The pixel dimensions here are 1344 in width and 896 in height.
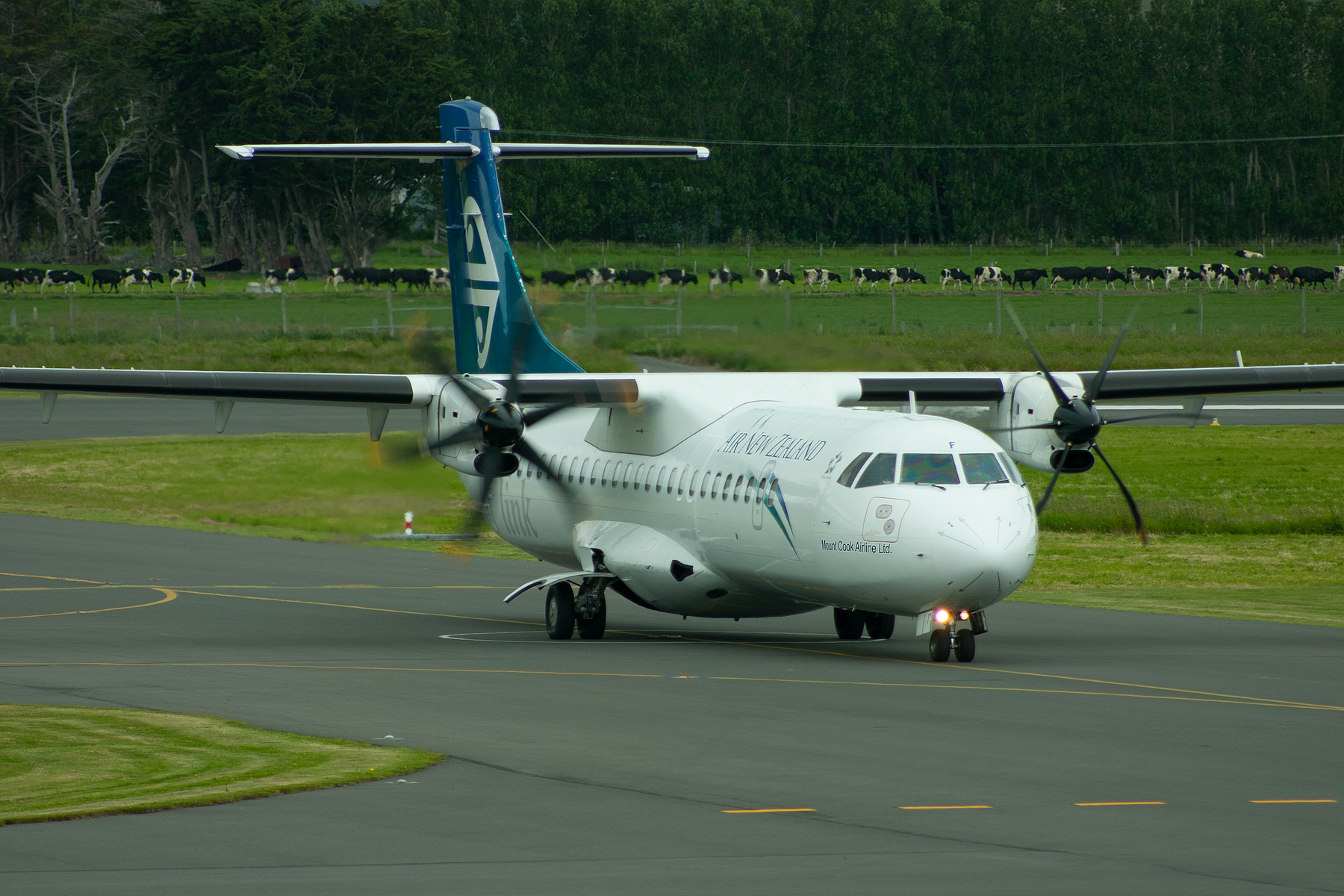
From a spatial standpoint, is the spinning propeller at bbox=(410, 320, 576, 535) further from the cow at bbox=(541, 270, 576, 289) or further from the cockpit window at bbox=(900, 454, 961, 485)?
the cow at bbox=(541, 270, 576, 289)

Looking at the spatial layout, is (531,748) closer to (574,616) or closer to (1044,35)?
(574,616)

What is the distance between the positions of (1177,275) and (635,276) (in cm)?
6591

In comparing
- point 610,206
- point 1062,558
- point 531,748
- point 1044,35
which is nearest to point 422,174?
point 610,206

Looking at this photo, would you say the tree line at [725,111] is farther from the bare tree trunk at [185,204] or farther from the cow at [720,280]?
the cow at [720,280]

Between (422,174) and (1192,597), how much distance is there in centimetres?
7899

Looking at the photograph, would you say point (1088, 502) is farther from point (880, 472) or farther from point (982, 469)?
point (880, 472)

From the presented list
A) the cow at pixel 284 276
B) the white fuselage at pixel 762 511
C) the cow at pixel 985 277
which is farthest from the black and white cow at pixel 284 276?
the white fuselage at pixel 762 511

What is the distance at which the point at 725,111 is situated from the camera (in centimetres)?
12238

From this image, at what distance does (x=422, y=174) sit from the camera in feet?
332

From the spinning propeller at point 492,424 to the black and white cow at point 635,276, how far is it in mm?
12486

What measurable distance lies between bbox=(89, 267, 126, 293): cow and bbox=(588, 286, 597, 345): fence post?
7044cm

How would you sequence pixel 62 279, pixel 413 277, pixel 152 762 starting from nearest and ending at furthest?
pixel 152 762, pixel 413 277, pixel 62 279

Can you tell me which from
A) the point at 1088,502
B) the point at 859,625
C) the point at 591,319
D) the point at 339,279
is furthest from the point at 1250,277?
the point at 859,625

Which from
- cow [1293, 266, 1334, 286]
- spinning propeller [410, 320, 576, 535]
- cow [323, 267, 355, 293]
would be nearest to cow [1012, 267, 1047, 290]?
cow [1293, 266, 1334, 286]
